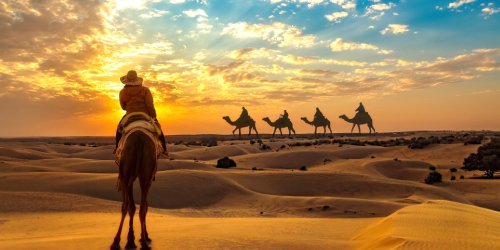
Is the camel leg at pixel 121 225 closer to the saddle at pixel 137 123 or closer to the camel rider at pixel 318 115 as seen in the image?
the saddle at pixel 137 123

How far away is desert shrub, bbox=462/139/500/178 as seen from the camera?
25.7 meters

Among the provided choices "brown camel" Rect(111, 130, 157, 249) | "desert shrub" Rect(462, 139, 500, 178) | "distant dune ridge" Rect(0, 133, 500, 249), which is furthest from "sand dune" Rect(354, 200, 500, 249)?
"desert shrub" Rect(462, 139, 500, 178)

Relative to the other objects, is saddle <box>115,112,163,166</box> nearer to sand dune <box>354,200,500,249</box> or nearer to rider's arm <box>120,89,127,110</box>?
rider's arm <box>120,89,127,110</box>

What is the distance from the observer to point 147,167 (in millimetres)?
6629

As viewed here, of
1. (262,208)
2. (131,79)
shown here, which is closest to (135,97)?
(131,79)

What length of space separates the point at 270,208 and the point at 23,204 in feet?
28.1

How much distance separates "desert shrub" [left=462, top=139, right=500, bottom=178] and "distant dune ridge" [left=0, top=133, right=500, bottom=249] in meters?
1.16

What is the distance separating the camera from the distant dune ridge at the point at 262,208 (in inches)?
270

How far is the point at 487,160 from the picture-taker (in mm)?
26031

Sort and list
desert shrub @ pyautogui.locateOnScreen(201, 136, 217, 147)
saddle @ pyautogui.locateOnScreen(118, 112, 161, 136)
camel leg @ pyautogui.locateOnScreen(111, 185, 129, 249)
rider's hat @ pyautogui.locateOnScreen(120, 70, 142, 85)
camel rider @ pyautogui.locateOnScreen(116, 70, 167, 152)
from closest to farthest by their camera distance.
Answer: camel leg @ pyautogui.locateOnScreen(111, 185, 129, 249)
saddle @ pyautogui.locateOnScreen(118, 112, 161, 136)
camel rider @ pyautogui.locateOnScreen(116, 70, 167, 152)
rider's hat @ pyautogui.locateOnScreen(120, 70, 142, 85)
desert shrub @ pyautogui.locateOnScreen(201, 136, 217, 147)

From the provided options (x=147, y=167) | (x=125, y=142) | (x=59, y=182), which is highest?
(x=125, y=142)

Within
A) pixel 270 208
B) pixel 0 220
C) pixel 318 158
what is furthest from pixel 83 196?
pixel 318 158

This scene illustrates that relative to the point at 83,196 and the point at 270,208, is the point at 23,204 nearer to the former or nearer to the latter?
the point at 83,196

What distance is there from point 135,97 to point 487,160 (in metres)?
25.0
